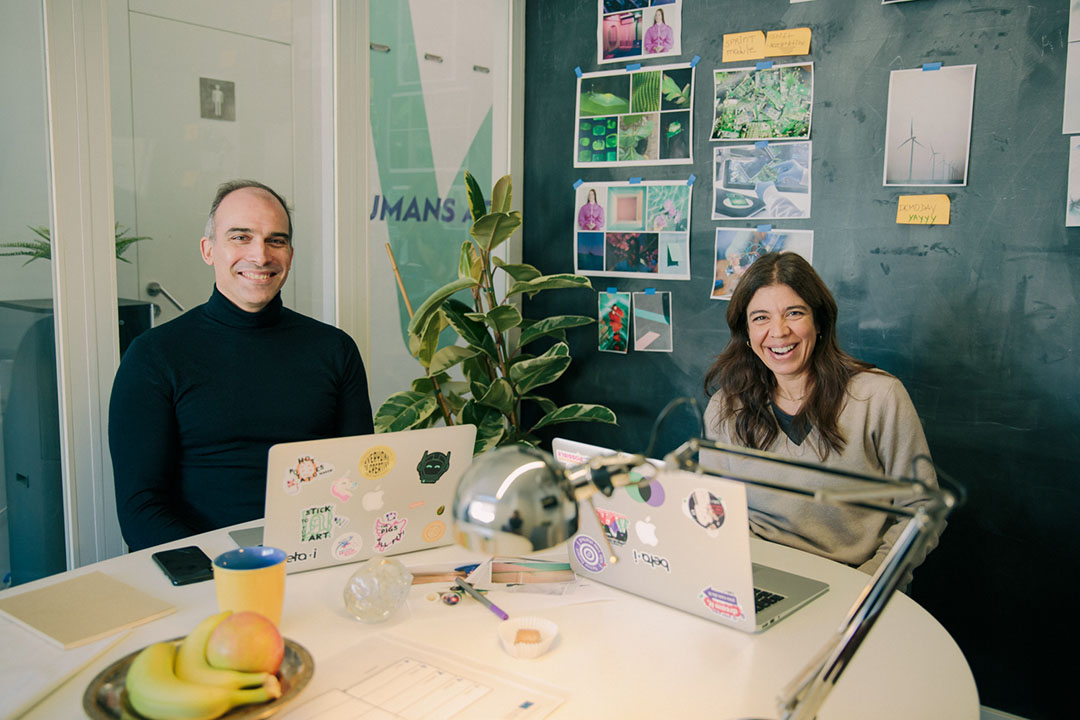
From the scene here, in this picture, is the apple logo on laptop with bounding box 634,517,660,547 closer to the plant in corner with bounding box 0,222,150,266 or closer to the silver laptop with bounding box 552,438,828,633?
the silver laptop with bounding box 552,438,828,633

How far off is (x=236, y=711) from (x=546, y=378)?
2.07 m

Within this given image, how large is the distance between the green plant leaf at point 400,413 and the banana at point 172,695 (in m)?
1.73

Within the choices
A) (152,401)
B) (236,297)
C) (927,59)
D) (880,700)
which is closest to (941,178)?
(927,59)

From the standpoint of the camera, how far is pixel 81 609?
130 cm

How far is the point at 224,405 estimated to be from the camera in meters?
2.05

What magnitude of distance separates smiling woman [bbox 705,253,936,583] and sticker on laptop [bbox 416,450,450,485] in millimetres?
818

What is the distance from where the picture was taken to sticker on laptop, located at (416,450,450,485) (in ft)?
5.07

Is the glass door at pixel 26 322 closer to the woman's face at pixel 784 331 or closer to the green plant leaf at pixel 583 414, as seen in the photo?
the green plant leaf at pixel 583 414

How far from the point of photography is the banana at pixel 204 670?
982 mm

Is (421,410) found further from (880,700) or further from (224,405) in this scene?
(880,700)

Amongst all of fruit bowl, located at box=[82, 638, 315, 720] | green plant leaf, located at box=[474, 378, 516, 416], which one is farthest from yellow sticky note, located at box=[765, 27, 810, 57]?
fruit bowl, located at box=[82, 638, 315, 720]

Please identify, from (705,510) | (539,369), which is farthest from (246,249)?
(705,510)

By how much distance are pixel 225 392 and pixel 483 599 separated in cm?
100

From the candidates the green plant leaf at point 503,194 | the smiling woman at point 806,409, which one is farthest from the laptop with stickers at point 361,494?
the green plant leaf at point 503,194
